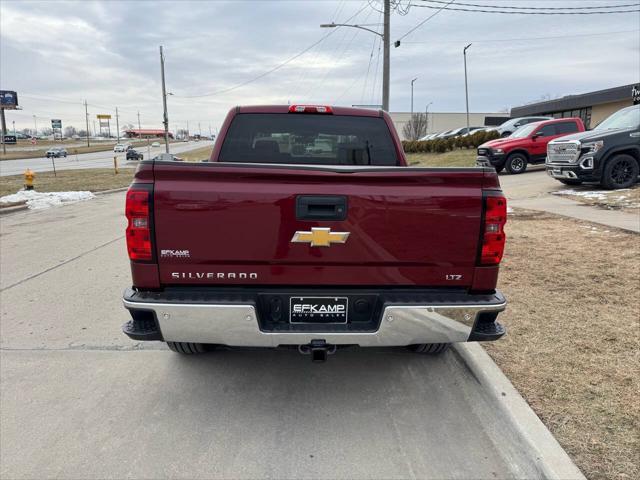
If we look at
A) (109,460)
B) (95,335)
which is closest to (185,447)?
(109,460)

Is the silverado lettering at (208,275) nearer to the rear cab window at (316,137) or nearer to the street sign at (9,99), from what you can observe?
the rear cab window at (316,137)

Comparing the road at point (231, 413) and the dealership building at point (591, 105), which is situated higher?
the dealership building at point (591, 105)

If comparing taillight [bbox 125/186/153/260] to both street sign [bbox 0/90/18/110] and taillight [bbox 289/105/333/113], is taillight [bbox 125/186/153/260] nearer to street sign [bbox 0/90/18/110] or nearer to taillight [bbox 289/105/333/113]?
taillight [bbox 289/105/333/113]

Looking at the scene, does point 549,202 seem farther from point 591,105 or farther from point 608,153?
point 591,105

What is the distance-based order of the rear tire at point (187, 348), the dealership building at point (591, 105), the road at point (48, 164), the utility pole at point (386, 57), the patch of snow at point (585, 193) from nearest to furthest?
1. the rear tire at point (187, 348)
2. the patch of snow at point (585, 193)
3. the utility pole at point (386, 57)
4. the dealership building at point (591, 105)
5. the road at point (48, 164)

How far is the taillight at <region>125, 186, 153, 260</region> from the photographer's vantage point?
2.75 meters

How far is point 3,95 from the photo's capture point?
92562 mm

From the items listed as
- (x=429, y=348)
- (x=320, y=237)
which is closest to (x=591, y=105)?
(x=429, y=348)

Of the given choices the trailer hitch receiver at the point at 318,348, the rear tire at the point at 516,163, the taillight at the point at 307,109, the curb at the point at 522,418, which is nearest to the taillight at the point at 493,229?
the curb at the point at 522,418

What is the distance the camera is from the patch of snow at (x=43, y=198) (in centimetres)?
1437

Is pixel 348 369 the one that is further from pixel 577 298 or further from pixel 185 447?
pixel 577 298

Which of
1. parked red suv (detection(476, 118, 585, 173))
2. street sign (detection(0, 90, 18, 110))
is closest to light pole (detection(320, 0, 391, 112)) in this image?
parked red suv (detection(476, 118, 585, 173))

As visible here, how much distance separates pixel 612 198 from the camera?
10789 millimetres

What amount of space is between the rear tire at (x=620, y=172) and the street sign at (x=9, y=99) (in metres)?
107
